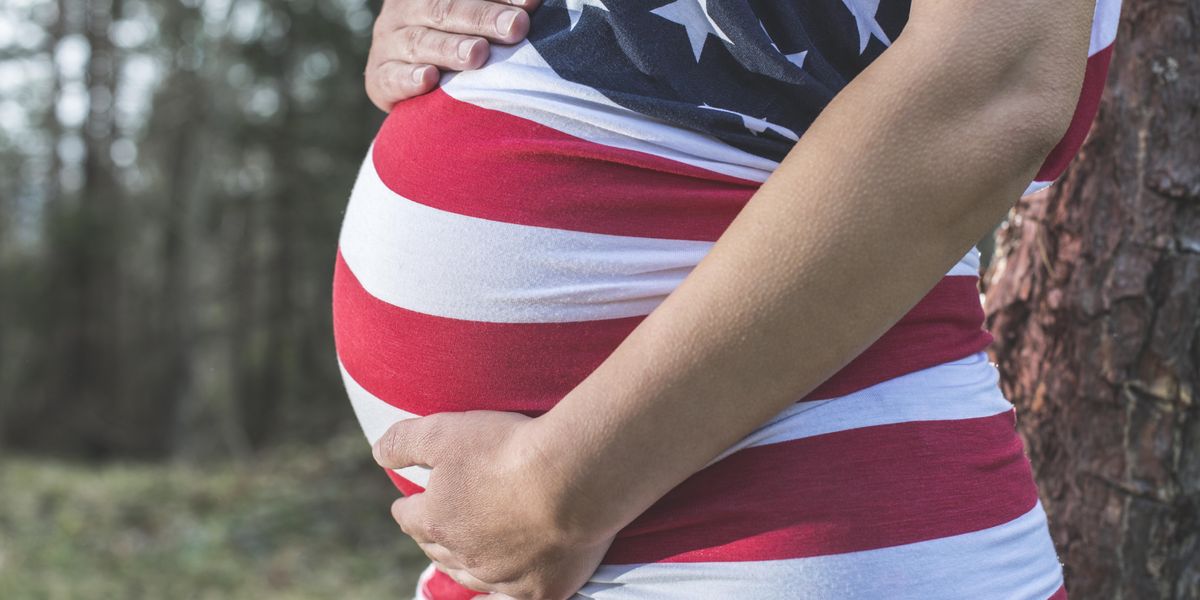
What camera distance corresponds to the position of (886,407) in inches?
28.0

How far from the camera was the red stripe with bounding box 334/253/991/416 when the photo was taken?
0.73m

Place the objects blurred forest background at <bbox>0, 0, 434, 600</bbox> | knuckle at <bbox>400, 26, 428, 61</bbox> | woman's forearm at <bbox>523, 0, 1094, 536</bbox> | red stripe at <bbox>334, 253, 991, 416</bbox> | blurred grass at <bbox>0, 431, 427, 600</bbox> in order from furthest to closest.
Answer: blurred forest background at <bbox>0, 0, 434, 600</bbox> → blurred grass at <bbox>0, 431, 427, 600</bbox> → knuckle at <bbox>400, 26, 428, 61</bbox> → red stripe at <bbox>334, 253, 991, 416</bbox> → woman's forearm at <bbox>523, 0, 1094, 536</bbox>

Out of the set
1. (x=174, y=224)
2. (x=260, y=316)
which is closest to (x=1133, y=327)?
(x=174, y=224)

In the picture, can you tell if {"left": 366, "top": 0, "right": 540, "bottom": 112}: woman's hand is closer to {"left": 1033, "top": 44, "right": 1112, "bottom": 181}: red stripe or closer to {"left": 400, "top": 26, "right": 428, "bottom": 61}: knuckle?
{"left": 400, "top": 26, "right": 428, "bottom": 61}: knuckle

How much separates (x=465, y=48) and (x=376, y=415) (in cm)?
34

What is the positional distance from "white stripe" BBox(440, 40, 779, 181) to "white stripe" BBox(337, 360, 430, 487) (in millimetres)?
281

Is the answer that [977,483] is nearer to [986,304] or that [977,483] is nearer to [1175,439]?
[1175,439]

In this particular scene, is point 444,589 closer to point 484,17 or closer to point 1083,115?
point 484,17

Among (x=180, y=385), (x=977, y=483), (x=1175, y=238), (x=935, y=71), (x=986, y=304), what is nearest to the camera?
(x=935, y=71)

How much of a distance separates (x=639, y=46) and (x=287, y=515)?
238 inches

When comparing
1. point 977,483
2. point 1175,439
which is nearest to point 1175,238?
point 1175,439

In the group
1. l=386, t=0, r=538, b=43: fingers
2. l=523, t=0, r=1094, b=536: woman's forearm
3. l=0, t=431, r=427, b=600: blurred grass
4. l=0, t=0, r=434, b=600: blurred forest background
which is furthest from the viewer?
l=0, t=0, r=434, b=600: blurred forest background

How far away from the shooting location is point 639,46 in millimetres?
752

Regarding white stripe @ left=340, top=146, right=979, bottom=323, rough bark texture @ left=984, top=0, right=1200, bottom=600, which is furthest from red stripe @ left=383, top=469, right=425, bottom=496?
rough bark texture @ left=984, top=0, right=1200, bottom=600
